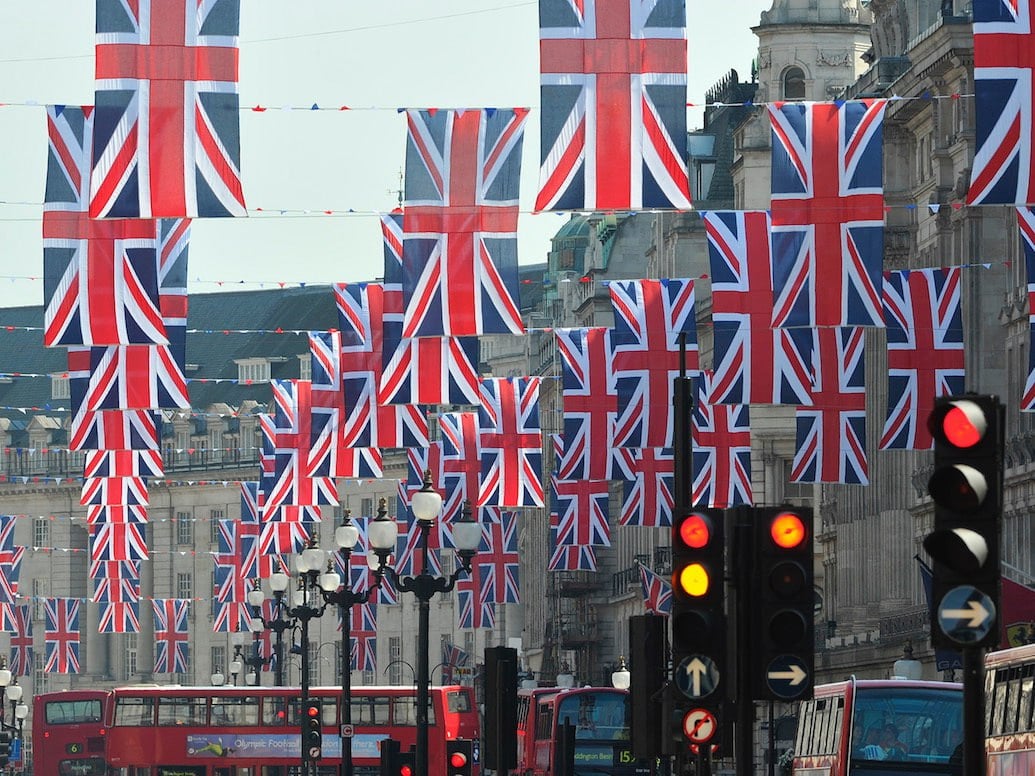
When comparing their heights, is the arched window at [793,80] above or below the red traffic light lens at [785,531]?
above

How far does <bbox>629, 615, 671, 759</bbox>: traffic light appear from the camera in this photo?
85.2ft

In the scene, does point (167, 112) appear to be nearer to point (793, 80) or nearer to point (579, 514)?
point (579, 514)

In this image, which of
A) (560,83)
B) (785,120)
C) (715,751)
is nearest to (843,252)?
(785,120)

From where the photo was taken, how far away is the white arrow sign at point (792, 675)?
1767 cm

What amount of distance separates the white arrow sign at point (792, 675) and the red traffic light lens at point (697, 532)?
1052mm

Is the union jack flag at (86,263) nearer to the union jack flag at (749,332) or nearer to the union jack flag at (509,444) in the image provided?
the union jack flag at (749,332)

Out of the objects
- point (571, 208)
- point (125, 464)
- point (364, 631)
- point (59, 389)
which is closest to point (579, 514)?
point (125, 464)

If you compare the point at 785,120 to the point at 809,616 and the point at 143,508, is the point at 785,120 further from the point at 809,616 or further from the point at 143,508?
the point at 143,508

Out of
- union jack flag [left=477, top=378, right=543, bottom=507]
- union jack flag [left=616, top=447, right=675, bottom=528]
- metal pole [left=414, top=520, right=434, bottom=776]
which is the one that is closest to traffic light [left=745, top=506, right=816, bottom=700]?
metal pole [left=414, top=520, right=434, bottom=776]

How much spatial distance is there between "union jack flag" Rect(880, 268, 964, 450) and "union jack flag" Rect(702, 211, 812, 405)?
2.30 metres

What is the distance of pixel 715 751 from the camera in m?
26.0

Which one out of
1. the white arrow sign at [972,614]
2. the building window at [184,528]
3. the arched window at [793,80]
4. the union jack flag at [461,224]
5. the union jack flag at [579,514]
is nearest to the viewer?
the white arrow sign at [972,614]

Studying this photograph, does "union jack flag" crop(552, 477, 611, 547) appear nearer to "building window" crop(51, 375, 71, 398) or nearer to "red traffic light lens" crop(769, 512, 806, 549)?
"red traffic light lens" crop(769, 512, 806, 549)

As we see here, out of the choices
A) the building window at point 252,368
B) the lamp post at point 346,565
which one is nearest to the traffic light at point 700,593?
the lamp post at point 346,565
